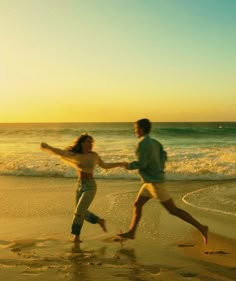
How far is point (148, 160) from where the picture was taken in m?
6.20

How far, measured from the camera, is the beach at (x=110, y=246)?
5.25 metres

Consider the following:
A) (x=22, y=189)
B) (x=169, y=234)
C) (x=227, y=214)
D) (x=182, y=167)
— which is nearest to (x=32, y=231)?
(x=169, y=234)

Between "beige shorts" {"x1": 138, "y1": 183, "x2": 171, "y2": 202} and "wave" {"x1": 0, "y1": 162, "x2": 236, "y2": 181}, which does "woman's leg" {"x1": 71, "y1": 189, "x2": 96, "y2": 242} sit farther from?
"wave" {"x1": 0, "y1": 162, "x2": 236, "y2": 181}

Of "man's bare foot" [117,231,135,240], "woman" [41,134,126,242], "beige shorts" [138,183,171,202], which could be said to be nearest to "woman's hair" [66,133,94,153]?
"woman" [41,134,126,242]

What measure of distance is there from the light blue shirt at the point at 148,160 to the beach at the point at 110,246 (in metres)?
1.06

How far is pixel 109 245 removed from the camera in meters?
6.62

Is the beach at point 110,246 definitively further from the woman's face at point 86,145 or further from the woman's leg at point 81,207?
the woman's face at point 86,145

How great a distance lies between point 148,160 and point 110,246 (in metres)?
1.43

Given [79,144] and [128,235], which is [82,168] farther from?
[128,235]

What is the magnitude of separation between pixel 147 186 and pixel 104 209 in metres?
3.37

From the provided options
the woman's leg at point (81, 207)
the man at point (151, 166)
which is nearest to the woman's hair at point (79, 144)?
the woman's leg at point (81, 207)

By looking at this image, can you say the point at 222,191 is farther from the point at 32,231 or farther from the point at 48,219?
A: the point at 32,231

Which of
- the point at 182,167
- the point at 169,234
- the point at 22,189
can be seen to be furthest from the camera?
the point at 182,167

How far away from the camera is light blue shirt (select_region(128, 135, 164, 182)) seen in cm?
619
